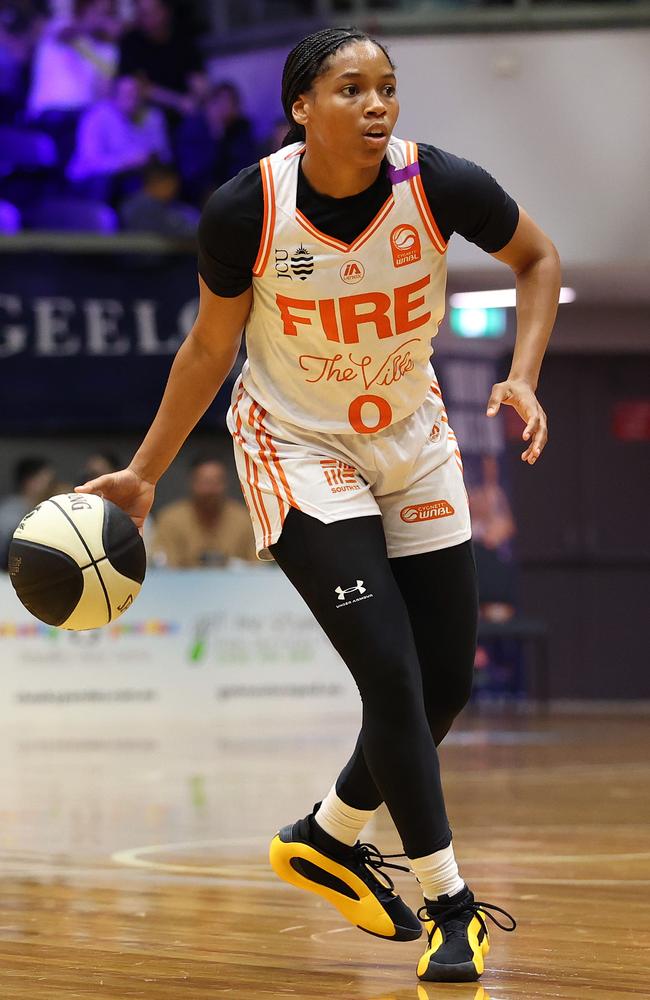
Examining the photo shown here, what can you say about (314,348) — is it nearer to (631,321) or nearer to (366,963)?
(366,963)

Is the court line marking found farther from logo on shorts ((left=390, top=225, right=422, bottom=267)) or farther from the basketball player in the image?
logo on shorts ((left=390, top=225, right=422, bottom=267))

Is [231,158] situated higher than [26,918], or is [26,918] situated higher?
[231,158]

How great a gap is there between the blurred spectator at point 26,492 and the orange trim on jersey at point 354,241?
8.72 meters

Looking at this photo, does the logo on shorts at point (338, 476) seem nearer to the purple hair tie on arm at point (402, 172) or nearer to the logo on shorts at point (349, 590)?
the logo on shorts at point (349, 590)

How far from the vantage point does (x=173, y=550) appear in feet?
37.7

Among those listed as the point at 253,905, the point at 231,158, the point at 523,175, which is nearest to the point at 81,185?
the point at 231,158

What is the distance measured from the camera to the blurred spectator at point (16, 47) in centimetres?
1403

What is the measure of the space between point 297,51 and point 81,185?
11358 millimetres

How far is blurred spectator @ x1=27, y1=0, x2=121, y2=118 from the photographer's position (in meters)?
13.9

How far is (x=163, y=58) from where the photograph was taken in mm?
14312

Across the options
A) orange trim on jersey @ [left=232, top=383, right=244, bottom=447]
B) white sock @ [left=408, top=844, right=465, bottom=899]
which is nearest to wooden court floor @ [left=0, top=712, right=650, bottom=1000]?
white sock @ [left=408, top=844, right=465, bottom=899]

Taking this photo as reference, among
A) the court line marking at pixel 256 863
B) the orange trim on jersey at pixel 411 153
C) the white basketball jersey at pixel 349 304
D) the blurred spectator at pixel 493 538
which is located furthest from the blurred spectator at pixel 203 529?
the orange trim on jersey at pixel 411 153

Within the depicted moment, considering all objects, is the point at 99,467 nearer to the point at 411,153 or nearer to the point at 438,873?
the point at 411,153

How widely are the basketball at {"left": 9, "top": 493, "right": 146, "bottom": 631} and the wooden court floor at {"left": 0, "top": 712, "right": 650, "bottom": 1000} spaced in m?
0.73
